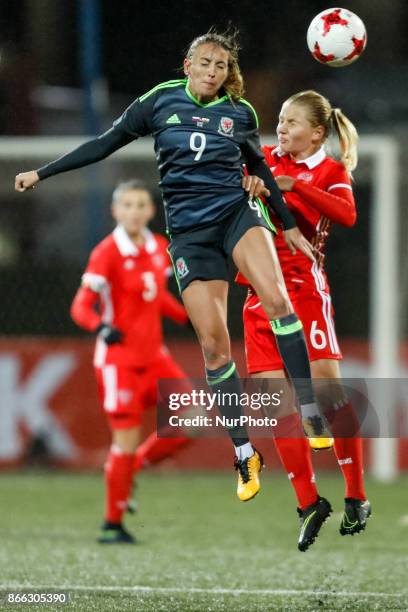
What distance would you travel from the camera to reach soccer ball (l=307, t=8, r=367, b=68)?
6426 millimetres

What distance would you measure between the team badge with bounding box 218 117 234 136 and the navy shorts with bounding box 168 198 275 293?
323mm

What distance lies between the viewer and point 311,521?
6250mm

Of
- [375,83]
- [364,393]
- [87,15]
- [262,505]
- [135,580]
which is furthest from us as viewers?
[375,83]

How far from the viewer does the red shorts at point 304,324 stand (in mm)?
6531

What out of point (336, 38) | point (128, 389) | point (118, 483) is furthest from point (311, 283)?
point (118, 483)

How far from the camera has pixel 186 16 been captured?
336 inches

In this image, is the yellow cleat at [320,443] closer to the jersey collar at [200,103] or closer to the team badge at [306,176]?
the team badge at [306,176]

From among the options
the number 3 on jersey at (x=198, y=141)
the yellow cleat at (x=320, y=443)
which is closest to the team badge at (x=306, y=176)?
the number 3 on jersey at (x=198, y=141)

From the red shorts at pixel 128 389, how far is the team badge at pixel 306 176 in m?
2.77

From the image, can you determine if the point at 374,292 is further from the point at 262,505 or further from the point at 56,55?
the point at 56,55

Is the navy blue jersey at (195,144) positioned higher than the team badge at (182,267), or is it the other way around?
the navy blue jersey at (195,144)

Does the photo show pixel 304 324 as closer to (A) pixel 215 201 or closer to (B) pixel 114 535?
(A) pixel 215 201

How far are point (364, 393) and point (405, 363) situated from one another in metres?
4.14

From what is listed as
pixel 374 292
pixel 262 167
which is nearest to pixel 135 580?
pixel 262 167
